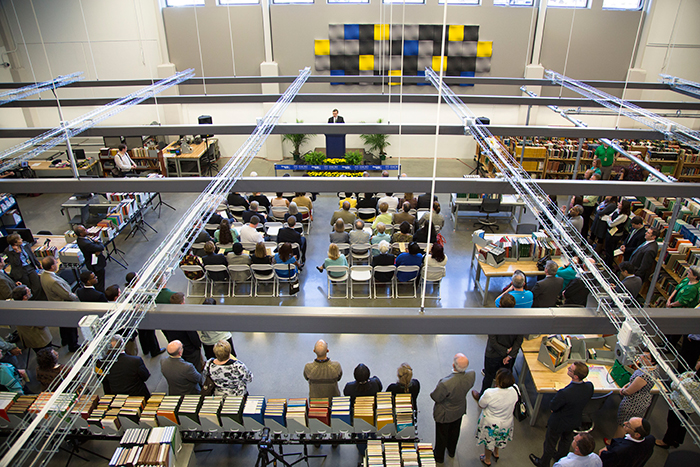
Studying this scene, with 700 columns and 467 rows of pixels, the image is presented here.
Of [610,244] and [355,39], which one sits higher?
[355,39]

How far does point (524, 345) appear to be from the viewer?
5.09 m

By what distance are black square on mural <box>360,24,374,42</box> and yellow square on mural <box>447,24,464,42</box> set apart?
216 cm

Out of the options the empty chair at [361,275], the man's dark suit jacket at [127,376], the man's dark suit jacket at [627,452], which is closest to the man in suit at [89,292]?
the man's dark suit jacket at [127,376]

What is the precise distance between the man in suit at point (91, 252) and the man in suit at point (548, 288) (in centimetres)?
629

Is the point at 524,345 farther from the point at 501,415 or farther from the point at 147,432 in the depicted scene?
the point at 147,432

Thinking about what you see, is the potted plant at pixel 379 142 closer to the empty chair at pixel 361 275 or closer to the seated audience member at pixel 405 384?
the empty chair at pixel 361 275

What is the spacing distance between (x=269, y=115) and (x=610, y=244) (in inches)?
235

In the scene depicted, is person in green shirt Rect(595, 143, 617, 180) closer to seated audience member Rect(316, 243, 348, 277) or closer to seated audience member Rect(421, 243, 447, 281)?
seated audience member Rect(421, 243, 447, 281)

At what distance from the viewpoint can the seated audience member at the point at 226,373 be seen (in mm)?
4247

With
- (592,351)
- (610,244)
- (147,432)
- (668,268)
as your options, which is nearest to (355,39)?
(610,244)

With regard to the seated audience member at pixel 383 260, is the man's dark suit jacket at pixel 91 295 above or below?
above

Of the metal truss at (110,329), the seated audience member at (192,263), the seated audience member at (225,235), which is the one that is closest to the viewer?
the metal truss at (110,329)

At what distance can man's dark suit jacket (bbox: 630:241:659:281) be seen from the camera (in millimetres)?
6098

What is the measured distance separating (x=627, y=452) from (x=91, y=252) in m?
7.06
